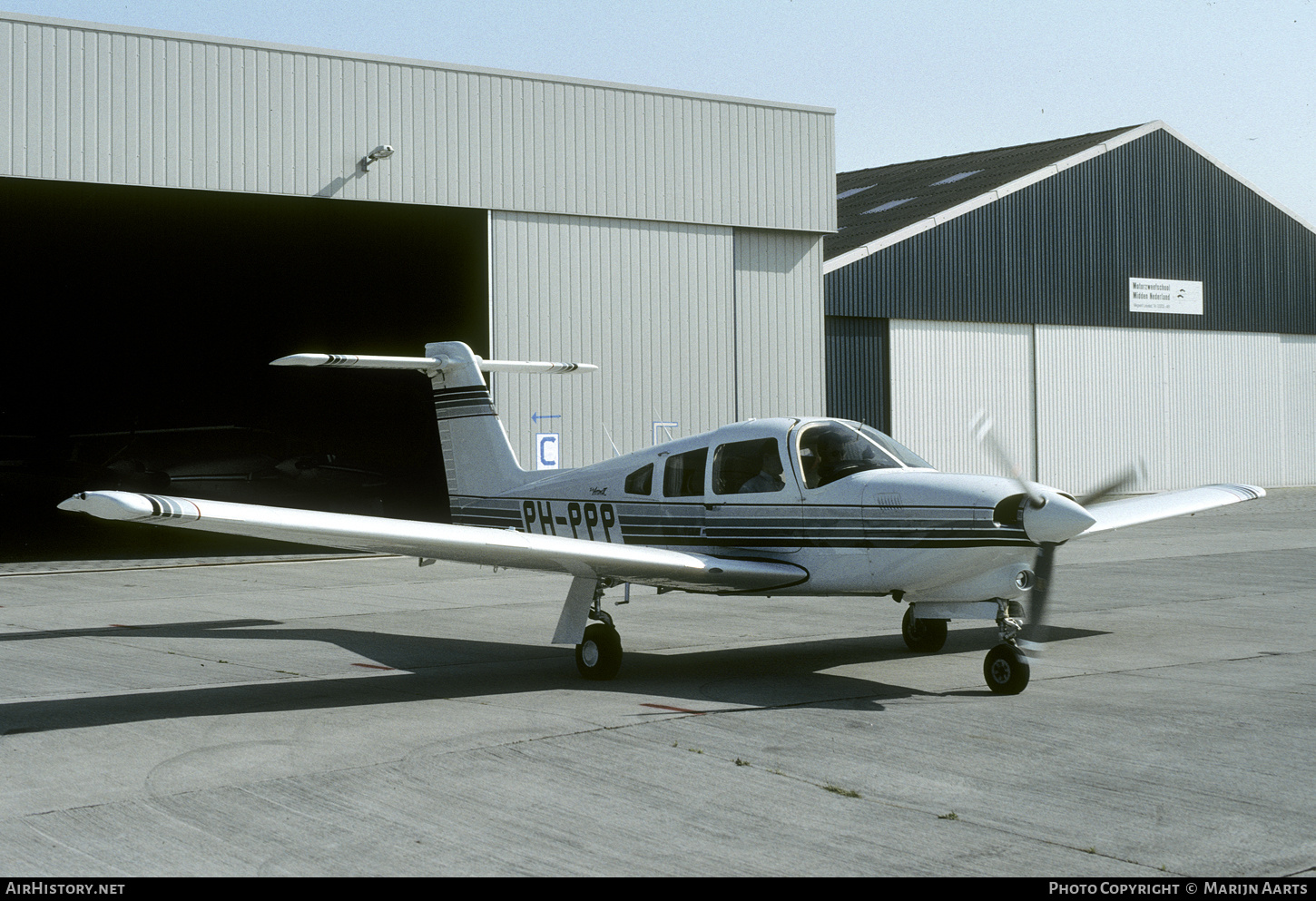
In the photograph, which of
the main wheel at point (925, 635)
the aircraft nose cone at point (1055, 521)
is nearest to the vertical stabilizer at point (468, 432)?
the main wheel at point (925, 635)

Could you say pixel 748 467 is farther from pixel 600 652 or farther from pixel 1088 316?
pixel 1088 316

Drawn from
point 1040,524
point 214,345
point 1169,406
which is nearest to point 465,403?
point 1040,524

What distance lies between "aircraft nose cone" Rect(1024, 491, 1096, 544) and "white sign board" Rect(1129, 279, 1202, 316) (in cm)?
2563

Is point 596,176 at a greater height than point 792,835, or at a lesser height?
greater

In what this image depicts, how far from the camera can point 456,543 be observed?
8.36 m

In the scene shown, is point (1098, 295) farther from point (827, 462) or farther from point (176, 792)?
point (176, 792)

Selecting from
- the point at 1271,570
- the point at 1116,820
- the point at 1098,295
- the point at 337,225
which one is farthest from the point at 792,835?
the point at 1098,295

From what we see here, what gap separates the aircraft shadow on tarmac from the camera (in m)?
8.22

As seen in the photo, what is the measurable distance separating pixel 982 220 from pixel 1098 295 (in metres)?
3.93

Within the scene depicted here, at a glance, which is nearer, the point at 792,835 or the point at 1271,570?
the point at 792,835

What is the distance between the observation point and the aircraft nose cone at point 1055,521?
7906 mm

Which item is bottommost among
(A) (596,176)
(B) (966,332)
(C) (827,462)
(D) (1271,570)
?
(D) (1271,570)

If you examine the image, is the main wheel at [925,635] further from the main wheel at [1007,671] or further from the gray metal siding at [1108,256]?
the gray metal siding at [1108,256]

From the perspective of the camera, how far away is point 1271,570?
16.3 metres
